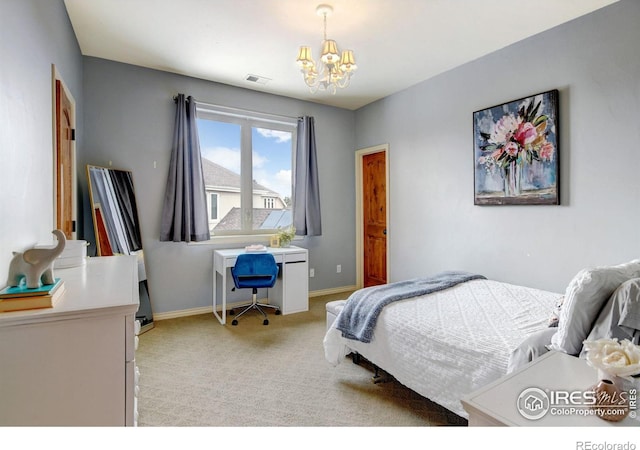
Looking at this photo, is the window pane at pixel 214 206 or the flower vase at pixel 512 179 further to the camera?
the window pane at pixel 214 206

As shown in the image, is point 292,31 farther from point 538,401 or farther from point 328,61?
point 538,401

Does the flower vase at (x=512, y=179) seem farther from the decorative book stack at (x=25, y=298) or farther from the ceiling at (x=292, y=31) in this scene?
the decorative book stack at (x=25, y=298)

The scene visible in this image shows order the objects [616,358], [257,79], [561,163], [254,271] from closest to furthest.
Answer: [616,358]
[561,163]
[254,271]
[257,79]

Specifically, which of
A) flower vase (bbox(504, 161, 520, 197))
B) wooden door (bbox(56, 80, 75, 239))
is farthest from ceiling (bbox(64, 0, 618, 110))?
flower vase (bbox(504, 161, 520, 197))

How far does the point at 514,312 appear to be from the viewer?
2215 mm

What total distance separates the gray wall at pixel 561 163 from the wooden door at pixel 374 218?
1.06 ft

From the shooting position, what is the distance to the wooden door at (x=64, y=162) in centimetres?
215

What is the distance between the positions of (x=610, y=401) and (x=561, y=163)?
95.2 inches

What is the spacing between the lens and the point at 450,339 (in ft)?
6.11

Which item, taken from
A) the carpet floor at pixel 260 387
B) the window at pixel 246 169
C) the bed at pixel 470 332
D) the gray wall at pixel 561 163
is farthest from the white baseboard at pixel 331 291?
the bed at pixel 470 332

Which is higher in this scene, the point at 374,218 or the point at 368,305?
the point at 374,218

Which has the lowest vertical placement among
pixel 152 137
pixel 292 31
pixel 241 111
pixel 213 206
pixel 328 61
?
pixel 213 206

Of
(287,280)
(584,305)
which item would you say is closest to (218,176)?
(287,280)

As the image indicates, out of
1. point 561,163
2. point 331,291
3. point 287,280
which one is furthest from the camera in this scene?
point 331,291
